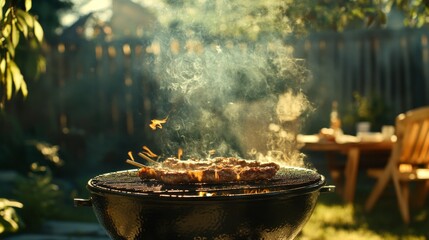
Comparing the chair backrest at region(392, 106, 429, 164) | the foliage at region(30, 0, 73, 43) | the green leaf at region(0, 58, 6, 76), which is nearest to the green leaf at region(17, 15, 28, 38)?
the green leaf at region(0, 58, 6, 76)

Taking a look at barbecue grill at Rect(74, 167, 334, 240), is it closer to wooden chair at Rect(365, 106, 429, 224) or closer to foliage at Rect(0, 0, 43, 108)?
foliage at Rect(0, 0, 43, 108)

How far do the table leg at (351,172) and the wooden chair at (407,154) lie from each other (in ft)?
1.18

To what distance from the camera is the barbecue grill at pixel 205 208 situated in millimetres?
2904

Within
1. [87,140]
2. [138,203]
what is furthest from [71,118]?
[138,203]

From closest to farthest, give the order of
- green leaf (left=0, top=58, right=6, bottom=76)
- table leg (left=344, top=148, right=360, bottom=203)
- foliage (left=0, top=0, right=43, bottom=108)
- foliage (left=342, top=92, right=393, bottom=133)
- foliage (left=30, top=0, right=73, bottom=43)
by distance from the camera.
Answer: foliage (left=0, top=0, right=43, bottom=108) < green leaf (left=0, top=58, right=6, bottom=76) < table leg (left=344, top=148, right=360, bottom=203) < foliage (left=342, top=92, right=393, bottom=133) < foliage (left=30, top=0, right=73, bottom=43)

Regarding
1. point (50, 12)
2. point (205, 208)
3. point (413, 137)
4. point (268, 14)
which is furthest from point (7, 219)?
point (50, 12)

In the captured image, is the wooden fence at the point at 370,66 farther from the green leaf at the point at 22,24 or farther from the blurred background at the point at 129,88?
the green leaf at the point at 22,24

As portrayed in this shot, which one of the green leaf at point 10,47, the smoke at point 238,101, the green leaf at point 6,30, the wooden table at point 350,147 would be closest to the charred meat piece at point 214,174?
the green leaf at point 10,47

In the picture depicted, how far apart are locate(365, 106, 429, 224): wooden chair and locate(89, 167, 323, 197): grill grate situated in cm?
255

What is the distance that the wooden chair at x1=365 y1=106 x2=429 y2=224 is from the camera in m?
5.88

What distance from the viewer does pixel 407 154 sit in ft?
20.2

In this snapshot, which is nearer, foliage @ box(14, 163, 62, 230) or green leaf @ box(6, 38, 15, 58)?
green leaf @ box(6, 38, 15, 58)

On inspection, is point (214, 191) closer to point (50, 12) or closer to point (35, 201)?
point (35, 201)

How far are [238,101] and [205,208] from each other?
3.83 metres
